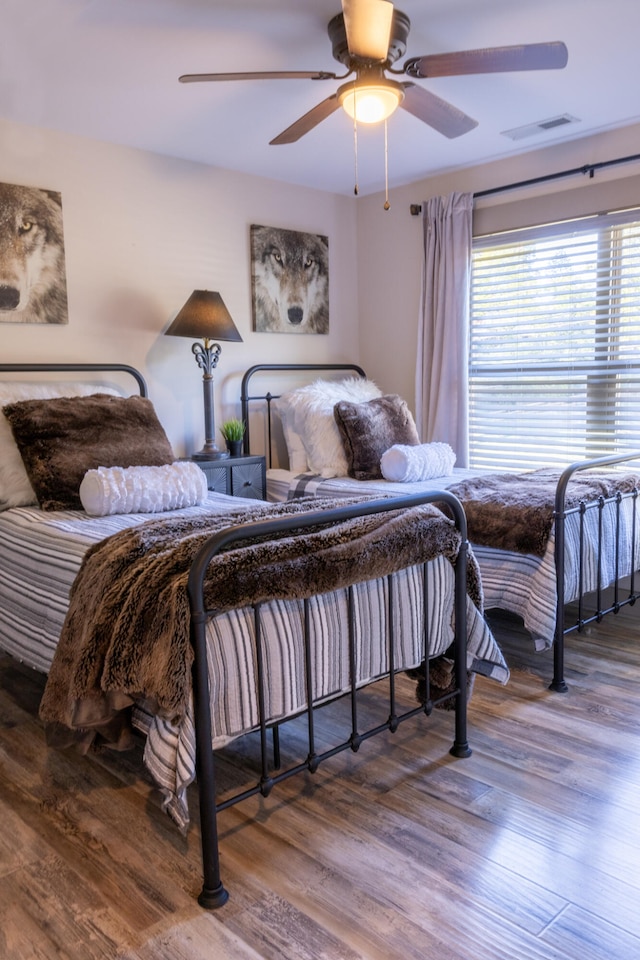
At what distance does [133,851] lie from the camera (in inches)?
68.8

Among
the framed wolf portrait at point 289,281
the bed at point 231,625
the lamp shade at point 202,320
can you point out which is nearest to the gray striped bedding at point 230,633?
the bed at point 231,625

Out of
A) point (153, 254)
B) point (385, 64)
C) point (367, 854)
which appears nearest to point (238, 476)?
point (153, 254)

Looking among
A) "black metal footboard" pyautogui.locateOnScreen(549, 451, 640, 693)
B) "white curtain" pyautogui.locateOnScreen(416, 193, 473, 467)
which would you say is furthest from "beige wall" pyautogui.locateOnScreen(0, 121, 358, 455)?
"black metal footboard" pyautogui.locateOnScreen(549, 451, 640, 693)

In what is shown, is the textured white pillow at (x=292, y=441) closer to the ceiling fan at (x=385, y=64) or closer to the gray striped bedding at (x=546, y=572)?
the gray striped bedding at (x=546, y=572)

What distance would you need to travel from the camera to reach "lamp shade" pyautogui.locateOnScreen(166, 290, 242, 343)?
11.7 ft

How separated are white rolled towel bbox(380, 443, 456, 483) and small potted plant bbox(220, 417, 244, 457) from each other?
0.81 m

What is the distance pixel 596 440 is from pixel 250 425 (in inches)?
76.8

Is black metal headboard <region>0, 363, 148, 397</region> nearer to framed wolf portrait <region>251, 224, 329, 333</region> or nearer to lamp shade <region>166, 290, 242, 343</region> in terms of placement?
lamp shade <region>166, 290, 242, 343</region>

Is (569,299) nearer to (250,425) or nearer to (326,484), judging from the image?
(326,484)

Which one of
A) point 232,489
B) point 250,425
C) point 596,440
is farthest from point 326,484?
point 596,440

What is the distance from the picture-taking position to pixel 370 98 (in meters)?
2.42

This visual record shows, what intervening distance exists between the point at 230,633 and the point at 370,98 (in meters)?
1.86

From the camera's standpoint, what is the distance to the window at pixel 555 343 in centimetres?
360

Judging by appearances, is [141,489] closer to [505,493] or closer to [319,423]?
[319,423]
